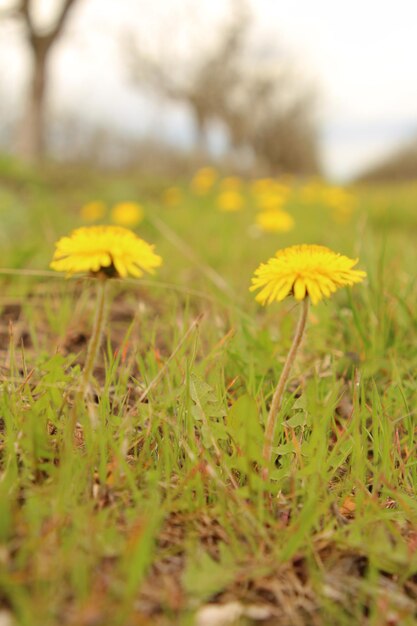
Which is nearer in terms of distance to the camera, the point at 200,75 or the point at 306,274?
the point at 306,274

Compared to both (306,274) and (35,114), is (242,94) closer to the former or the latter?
(35,114)

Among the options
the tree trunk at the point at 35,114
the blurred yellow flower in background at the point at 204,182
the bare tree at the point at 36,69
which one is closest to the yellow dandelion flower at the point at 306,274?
the blurred yellow flower in background at the point at 204,182

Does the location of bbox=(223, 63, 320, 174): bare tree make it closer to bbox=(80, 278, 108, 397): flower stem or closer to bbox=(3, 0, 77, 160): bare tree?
bbox=(3, 0, 77, 160): bare tree

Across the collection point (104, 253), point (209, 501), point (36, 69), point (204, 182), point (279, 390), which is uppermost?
point (36, 69)

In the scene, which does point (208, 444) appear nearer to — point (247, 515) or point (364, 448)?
point (247, 515)

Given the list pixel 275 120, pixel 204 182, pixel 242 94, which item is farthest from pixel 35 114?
pixel 275 120

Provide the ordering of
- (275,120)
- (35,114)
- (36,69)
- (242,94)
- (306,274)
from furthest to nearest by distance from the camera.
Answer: (275,120), (242,94), (35,114), (36,69), (306,274)

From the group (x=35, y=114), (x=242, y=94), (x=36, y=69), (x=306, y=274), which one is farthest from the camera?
(x=242, y=94)
